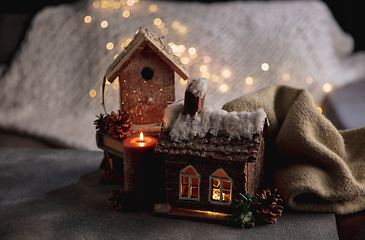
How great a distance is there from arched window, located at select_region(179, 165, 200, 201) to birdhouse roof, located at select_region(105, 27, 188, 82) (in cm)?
→ 34

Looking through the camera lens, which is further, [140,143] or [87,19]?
[87,19]

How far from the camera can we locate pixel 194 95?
1.00m

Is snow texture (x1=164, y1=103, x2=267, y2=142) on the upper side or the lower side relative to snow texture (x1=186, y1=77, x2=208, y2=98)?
lower

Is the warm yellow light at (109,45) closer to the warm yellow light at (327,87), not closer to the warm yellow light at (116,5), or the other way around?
the warm yellow light at (116,5)

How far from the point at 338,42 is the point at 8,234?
2102mm

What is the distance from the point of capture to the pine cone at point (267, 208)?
995mm

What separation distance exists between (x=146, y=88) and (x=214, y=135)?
34 centimetres

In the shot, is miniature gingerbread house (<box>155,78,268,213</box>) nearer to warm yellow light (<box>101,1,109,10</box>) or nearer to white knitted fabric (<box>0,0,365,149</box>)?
white knitted fabric (<box>0,0,365,149</box>)

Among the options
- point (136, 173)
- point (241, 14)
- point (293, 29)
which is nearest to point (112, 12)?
point (241, 14)

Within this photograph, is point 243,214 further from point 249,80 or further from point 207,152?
point 249,80

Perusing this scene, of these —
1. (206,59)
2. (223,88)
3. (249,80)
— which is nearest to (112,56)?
(206,59)

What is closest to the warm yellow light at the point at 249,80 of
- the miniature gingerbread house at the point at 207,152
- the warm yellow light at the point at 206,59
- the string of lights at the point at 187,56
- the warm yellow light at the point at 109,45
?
the string of lights at the point at 187,56

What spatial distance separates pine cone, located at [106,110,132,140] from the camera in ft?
3.71

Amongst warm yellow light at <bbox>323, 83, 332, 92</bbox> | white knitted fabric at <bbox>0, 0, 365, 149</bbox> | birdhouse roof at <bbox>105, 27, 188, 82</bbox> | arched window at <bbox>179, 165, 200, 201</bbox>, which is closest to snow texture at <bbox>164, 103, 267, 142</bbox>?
arched window at <bbox>179, 165, 200, 201</bbox>
